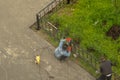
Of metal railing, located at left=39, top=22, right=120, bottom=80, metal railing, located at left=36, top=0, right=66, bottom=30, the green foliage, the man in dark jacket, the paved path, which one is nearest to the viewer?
the man in dark jacket

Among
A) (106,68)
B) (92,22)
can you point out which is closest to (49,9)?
(92,22)

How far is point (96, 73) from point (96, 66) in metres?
0.32

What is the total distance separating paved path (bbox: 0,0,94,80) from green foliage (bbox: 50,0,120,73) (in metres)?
1.12

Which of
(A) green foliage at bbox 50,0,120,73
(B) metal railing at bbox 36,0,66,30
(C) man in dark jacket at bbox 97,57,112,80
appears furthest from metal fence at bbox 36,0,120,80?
(C) man in dark jacket at bbox 97,57,112,80

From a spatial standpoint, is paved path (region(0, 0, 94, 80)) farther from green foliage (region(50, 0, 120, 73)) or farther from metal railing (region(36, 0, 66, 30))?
green foliage (region(50, 0, 120, 73))

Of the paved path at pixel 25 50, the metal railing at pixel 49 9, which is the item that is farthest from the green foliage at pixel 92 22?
the paved path at pixel 25 50

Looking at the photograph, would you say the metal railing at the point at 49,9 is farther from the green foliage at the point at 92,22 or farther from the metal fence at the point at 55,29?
the green foliage at the point at 92,22

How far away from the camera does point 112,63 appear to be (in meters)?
16.0

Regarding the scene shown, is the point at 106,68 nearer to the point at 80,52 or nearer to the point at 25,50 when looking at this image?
the point at 80,52

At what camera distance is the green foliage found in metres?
16.7

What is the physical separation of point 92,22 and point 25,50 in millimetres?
3241

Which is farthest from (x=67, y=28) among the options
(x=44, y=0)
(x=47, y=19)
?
(x=44, y=0)

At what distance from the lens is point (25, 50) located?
16.8 meters

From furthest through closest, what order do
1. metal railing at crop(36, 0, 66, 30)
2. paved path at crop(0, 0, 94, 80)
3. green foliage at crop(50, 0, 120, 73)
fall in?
metal railing at crop(36, 0, 66, 30) → green foliage at crop(50, 0, 120, 73) → paved path at crop(0, 0, 94, 80)
